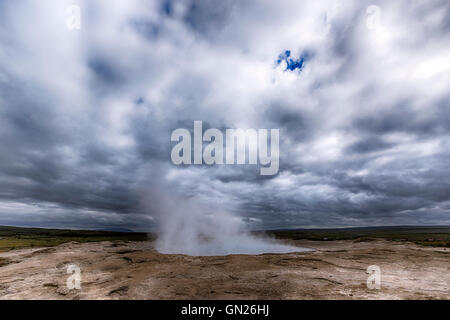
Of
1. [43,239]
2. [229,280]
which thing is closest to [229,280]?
[229,280]

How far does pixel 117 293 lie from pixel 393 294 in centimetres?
1777

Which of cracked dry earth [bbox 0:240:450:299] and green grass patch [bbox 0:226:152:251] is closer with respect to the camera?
cracked dry earth [bbox 0:240:450:299]

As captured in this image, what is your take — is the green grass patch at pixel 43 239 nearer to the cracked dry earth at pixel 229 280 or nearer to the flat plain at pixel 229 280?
the flat plain at pixel 229 280

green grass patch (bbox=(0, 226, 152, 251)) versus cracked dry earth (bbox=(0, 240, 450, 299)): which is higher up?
cracked dry earth (bbox=(0, 240, 450, 299))

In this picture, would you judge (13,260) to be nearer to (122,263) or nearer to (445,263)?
(122,263)

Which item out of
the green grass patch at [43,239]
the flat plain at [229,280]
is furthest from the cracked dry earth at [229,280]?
the green grass patch at [43,239]

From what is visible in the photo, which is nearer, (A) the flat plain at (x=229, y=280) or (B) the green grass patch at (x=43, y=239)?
(A) the flat plain at (x=229, y=280)

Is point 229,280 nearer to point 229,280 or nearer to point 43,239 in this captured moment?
point 229,280

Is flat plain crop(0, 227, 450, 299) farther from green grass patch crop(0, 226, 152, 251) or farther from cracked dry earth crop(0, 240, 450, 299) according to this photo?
green grass patch crop(0, 226, 152, 251)

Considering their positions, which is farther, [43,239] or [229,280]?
[43,239]

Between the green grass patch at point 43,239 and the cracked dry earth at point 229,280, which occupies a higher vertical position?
the cracked dry earth at point 229,280

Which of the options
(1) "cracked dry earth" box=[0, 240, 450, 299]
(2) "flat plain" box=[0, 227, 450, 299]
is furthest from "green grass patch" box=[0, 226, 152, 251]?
(1) "cracked dry earth" box=[0, 240, 450, 299]

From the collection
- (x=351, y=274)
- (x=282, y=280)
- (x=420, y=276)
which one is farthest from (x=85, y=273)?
(x=420, y=276)
